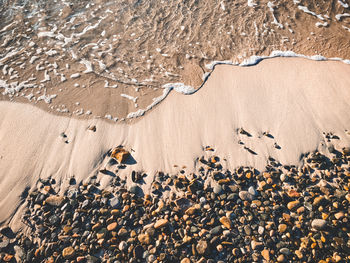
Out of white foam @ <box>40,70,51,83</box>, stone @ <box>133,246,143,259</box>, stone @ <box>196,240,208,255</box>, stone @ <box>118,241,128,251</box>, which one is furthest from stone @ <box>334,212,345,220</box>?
white foam @ <box>40,70,51,83</box>

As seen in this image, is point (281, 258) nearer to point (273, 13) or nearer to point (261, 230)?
point (261, 230)

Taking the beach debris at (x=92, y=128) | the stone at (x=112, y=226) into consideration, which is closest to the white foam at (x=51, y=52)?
the beach debris at (x=92, y=128)

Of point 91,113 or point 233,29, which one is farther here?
point 233,29

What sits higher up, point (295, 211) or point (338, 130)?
point (338, 130)

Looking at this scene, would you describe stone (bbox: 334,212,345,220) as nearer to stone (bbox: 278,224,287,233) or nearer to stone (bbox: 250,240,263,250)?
stone (bbox: 278,224,287,233)

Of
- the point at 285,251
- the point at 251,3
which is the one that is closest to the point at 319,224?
the point at 285,251

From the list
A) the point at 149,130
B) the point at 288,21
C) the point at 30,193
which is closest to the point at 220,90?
the point at 149,130

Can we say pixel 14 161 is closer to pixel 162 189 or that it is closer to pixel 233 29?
pixel 162 189
